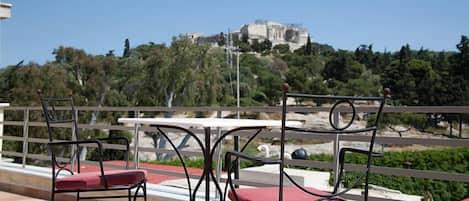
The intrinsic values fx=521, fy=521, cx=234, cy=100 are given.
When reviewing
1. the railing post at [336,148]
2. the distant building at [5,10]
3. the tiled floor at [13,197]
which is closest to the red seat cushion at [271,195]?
the railing post at [336,148]

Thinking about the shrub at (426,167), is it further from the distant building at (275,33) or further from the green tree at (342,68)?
the distant building at (275,33)

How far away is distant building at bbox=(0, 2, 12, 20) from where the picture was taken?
623 cm

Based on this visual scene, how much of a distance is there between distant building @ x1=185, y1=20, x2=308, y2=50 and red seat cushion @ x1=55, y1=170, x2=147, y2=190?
58.2m

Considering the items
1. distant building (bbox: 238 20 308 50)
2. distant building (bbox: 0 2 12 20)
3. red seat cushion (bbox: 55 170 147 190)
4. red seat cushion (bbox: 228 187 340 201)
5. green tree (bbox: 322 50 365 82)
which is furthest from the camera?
distant building (bbox: 238 20 308 50)

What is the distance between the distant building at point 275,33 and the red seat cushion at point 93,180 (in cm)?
5824

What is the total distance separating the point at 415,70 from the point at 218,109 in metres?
38.9

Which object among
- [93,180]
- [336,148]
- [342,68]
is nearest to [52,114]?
[93,180]

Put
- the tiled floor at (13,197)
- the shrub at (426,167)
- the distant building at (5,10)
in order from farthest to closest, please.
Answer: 1. the shrub at (426,167)
2. the distant building at (5,10)
3. the tiled floor at (13,197)

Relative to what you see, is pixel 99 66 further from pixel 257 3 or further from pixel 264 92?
pixel 257 3

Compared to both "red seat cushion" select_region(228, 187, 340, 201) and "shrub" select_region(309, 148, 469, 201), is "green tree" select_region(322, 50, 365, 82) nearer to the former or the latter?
"shrub" select_region(309, 148, 469, 201)

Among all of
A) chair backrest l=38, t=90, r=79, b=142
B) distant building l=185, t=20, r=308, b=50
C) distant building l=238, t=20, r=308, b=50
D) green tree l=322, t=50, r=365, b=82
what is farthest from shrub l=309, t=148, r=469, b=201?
distant building l=238, t=20, r=308, b=50

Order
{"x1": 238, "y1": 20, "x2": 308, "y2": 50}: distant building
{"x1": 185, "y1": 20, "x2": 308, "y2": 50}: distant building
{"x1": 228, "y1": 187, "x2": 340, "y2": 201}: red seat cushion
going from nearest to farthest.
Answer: {"x1": 228, "y1": 187, "x2": 340, "y2": 201}: red seat cushion
{"x1": 185, "y1": 20, "x2": 308, "y2": 50}: distant building
{"x1": 238, "y1": 20, "x2": 308, "y2": 50}: distant building

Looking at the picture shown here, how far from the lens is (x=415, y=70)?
1563 inches

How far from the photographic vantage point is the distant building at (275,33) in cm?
6425
